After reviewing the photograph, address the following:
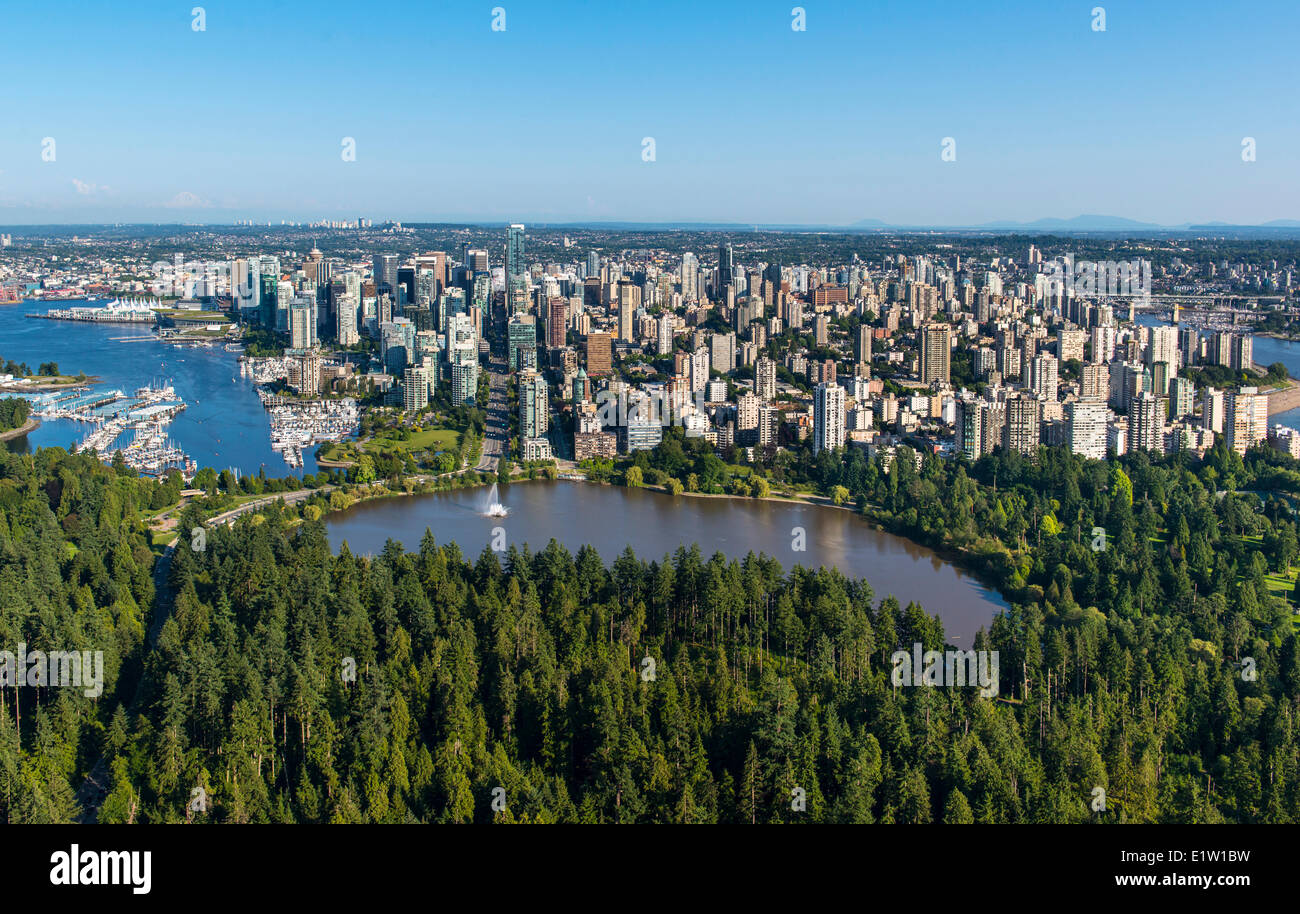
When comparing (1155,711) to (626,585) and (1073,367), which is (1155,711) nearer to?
(626,585)

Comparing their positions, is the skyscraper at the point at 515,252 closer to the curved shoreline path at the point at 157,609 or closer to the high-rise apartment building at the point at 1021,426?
the high-rise apartment building at the point at 1021,426

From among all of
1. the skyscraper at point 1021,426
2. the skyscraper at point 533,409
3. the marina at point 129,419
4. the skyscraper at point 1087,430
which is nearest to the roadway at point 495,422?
the skyscraper at point 533,409

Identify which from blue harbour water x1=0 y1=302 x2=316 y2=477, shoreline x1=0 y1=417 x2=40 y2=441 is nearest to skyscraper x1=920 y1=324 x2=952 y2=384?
blue harbour water x1=0 y1=302 x2=316 y2=477

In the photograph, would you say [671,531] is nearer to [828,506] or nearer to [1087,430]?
[828,506]

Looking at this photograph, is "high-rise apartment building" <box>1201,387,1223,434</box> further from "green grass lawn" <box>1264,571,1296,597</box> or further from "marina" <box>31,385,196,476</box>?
→ "marina" <box>31,385,196,476</box>

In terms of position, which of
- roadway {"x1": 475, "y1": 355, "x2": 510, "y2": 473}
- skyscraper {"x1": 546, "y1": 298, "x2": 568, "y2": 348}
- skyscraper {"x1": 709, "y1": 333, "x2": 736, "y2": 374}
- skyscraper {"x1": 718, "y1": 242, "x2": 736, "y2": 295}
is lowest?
roadway {"x1": 475, "y1": 355, "x2": 510, "y2": 473}
